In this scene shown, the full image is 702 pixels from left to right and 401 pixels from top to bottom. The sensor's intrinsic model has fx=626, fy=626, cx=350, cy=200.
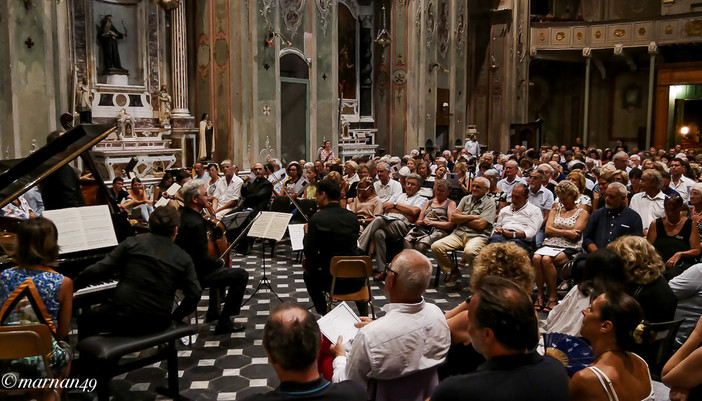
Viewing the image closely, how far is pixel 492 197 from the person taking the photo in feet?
25.5

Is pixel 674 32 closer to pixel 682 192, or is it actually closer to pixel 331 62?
pixel 331 62

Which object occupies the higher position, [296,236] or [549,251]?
[296,236]

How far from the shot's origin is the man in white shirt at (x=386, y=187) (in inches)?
353

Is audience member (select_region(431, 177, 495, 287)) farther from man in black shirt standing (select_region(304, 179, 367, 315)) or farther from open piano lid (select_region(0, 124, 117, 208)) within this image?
open piano lid (select_region(0, 124, 117, 208))

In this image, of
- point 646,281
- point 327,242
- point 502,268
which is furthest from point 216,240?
point 646,281

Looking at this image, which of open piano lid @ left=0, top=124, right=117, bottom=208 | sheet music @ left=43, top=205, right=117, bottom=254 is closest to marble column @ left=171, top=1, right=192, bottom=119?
open piano lid @ left=0, top=124, right=117, bottom=208

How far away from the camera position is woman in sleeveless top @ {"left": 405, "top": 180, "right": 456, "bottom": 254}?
7789mm

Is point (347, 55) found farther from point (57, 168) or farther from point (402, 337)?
point (402, 337)

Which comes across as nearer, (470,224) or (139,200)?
(470,224)

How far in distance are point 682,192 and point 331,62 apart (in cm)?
1105

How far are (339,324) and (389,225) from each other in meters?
4.64

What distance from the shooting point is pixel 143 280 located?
4129 mm

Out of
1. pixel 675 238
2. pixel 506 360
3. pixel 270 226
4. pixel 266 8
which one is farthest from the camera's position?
pixel 266 8

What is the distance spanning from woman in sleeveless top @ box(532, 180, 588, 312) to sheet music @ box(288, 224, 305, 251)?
248 cm
